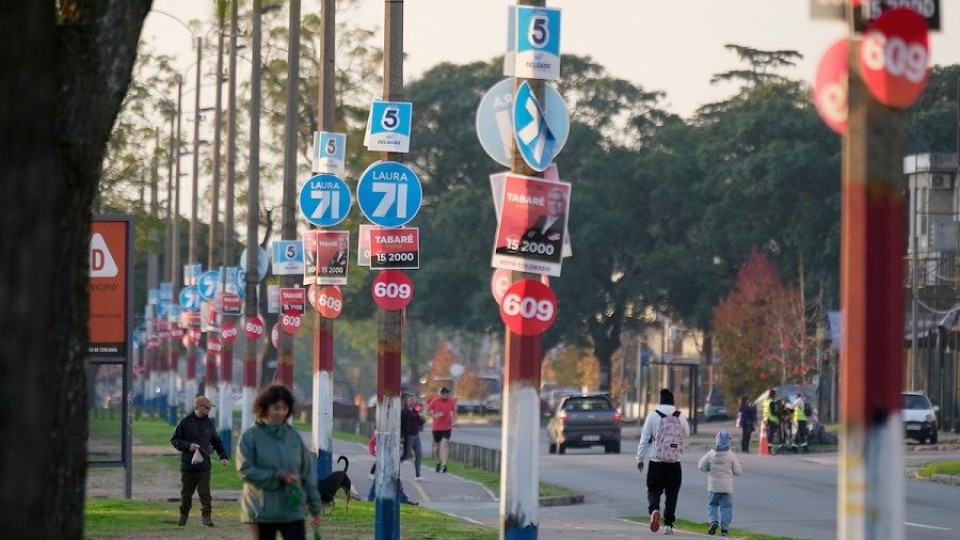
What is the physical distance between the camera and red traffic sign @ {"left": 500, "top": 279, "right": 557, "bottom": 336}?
16.1m

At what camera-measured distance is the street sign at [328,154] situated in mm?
30828

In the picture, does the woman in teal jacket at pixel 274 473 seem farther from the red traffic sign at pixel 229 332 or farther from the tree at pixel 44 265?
the red traffic sign at pixel 229 332

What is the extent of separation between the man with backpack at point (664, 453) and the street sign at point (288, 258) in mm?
12799

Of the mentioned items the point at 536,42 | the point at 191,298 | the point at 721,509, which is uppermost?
the point at 536,42

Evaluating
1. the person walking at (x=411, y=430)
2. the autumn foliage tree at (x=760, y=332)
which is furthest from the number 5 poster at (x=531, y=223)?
the autumn foliage tree at (x=760, y=332)

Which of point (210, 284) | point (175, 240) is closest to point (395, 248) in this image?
point (210, 284)

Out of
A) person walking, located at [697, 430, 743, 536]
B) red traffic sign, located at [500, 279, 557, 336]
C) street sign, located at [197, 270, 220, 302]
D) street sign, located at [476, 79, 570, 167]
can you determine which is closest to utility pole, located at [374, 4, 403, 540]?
person walking, located at [697, 430, 743, 536]

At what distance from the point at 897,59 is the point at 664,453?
1604 cm

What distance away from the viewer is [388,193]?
74.1 feet

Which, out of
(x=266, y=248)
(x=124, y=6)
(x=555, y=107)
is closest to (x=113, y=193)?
(x=266, y=248)

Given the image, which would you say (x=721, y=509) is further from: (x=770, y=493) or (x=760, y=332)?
(x=760, y=332)

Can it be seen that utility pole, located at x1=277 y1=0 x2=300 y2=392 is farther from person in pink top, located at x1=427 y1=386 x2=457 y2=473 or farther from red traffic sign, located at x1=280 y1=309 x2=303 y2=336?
person in pink top, located at x1=427 y1=386 x2=457 y2=473

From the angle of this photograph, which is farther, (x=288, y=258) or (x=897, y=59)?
(x=288, y=258)

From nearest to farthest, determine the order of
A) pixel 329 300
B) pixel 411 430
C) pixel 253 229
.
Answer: pixel 329 300
pixel 411 430
pixel 253 229
